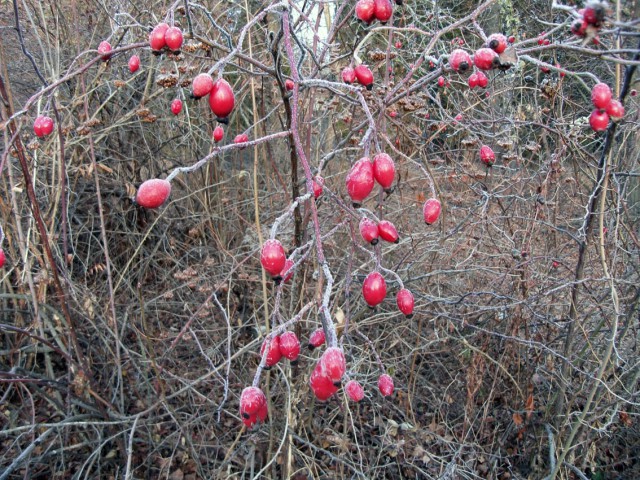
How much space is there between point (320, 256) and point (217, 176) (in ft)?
7.74

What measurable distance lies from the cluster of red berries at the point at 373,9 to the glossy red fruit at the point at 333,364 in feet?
2.44

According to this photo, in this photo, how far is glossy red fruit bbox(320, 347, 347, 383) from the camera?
0.74m

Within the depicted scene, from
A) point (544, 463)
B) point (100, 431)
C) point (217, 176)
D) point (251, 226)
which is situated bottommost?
point (544, 463)

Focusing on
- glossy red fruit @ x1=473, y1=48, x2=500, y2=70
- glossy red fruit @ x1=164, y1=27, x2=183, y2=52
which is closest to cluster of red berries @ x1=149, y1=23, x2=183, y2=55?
glossy red fruit @ x1=164, y1=27, x2=183, y2=52

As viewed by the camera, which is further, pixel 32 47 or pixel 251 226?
pixel 32 47

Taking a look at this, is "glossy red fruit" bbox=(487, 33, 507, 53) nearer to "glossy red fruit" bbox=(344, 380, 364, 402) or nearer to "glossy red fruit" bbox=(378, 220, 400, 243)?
"glossy red fruit" bbox=(378, 220, 400, 243)

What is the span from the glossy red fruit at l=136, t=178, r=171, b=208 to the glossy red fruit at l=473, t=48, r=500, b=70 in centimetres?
66

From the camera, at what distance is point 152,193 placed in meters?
0.84

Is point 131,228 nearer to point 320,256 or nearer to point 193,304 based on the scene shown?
point 193,304

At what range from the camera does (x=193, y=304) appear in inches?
110

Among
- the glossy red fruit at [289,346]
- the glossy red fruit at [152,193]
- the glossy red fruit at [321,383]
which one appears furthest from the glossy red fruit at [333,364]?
the glossy red fruit at [152,193]

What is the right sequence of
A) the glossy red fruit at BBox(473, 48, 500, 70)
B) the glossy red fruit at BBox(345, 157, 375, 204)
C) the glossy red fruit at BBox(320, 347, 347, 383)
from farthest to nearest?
the glossy red fruit at BBox(473, 48, 500, 70) < the glossy red fruit at BBox(345, 157, 375, 204) < the glossy red fruit at BBox(320, 347, 347, 383)

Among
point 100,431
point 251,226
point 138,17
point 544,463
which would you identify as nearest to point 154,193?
point 100,431

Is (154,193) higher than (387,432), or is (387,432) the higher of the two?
(154,193)
